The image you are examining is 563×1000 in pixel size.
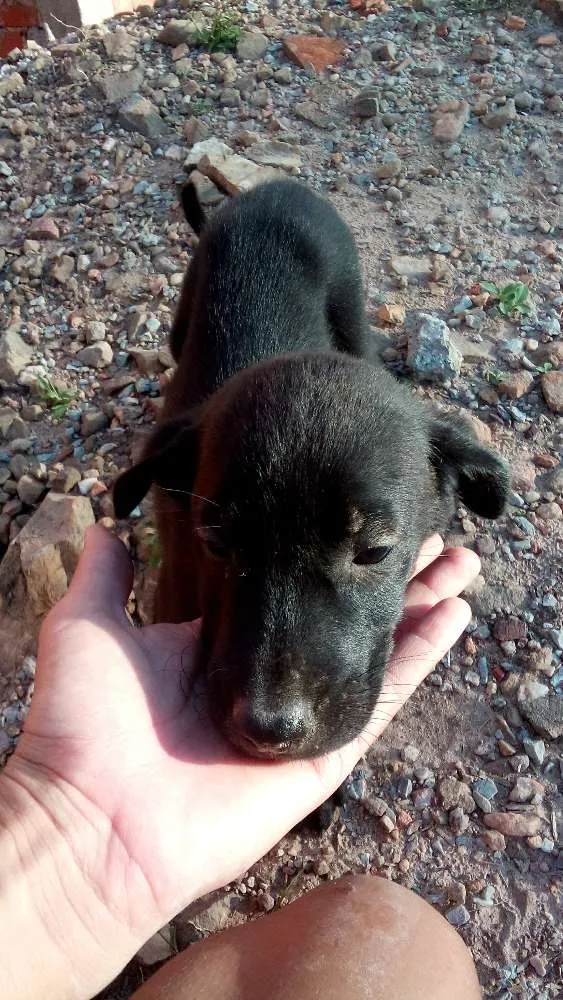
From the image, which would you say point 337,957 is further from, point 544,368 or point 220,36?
point 220,36

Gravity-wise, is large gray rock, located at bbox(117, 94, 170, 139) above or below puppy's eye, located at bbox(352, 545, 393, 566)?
below

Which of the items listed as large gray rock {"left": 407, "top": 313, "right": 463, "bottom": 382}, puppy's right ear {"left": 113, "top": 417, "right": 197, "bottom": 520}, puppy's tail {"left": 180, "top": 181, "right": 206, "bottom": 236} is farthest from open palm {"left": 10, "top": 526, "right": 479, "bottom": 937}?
puppy's tail {"left": 180, "top": 181, "right": 206, "bottom": 236}

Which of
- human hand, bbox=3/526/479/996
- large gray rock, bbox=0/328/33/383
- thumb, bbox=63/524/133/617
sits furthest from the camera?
large gray rock, bbox=0/328/33/383

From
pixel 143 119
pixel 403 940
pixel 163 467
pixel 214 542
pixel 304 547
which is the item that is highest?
pixel 304 547

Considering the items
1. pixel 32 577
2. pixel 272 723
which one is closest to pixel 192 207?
pixel 32 577

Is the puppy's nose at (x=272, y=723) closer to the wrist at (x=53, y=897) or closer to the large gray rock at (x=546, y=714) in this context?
the wrist at (x=53, y=897)

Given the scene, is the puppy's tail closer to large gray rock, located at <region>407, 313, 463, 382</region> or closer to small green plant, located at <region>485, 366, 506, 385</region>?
large gray rock, located at <region>407, 313, 463, 382</region>

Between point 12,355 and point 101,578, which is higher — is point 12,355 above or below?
below
